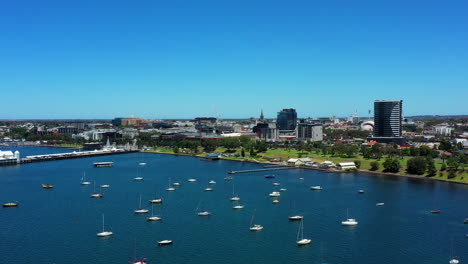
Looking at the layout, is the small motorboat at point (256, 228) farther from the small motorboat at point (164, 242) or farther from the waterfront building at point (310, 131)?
the waterfront building at point (310, 131)

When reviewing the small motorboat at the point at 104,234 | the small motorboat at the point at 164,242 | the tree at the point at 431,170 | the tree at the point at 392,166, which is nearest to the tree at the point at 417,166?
the tree at the point at 431,170

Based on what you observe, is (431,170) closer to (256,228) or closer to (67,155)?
(256,228)

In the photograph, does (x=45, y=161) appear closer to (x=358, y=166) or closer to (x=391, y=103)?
(x=358, y=166)

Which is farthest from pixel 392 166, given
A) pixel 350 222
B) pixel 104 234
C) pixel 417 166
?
pixel 104 234

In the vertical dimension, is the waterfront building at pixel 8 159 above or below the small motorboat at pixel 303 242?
above

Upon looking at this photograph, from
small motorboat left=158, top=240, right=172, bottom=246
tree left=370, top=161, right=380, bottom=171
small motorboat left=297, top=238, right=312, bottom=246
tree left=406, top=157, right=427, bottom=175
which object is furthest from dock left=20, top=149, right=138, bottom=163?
tree left=406, top=157, right=427, bottom=175

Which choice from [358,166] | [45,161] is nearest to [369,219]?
[358,166]

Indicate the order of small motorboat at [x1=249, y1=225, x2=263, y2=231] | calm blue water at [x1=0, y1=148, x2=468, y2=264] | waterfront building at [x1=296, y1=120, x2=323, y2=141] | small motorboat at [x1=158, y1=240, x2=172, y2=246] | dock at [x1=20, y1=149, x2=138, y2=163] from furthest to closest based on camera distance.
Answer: waterfront building at [x1=296, y1=120, x2=323, y2=141]
dock at [x1=20, y1=149, x2=138, y2=163]
small motorboat at [x1=249, y1=225, x2=263, y2=231]
small motorboat at [x1=158, y1=240, x2=172, y2=246]
calm blue water at [x1=0, y1=148, x2=468, y2=264]

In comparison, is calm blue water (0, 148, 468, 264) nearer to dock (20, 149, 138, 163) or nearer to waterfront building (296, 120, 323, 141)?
dock (20, 149, 138, 163)
